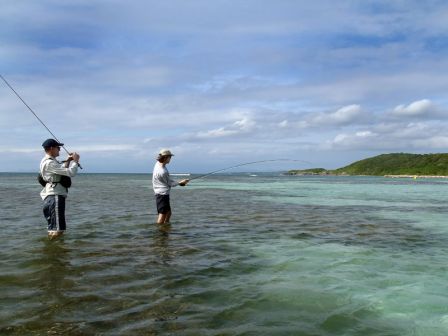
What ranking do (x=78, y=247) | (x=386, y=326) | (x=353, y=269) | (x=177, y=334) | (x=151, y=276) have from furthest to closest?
(x=78, y=247), (x=353, y=269), (x=151, y=276), (x=386, y=326), (x=177, y=334)

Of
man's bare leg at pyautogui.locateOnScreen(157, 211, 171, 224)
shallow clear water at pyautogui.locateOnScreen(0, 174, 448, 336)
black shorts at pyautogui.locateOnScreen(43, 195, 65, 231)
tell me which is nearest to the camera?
shallow clear water at pyautogui.locateOnScreen(0, 174, 448, 336)

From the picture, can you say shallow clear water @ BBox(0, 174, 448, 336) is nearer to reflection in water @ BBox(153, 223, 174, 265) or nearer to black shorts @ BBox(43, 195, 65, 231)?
reflection in water @ BBox(153, 223, 174, 265)

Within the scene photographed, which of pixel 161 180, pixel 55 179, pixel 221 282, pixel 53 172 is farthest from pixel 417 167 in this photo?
pixel 221 282

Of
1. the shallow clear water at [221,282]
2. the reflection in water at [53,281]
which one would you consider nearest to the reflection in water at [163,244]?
the shallow clear water at [221,282]

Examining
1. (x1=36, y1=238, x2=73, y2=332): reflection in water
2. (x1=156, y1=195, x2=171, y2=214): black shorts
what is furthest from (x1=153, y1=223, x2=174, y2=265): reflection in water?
(x1=36, y1=238, x2=73, y2=332): reflection in water

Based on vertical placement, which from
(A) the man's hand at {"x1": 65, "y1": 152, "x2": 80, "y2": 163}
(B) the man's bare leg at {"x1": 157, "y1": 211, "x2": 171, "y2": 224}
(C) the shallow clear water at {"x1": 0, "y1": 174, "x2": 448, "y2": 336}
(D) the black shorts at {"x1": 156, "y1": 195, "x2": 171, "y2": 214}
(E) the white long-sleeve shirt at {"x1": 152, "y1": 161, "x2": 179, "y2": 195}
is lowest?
(C) the shallow clear water at {"x1": 0, "y1": 174, "x2": 448, "y2": 336}

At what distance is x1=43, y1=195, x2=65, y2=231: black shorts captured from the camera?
10.0 metres

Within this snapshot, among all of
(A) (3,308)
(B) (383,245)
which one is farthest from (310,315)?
(B) (383,245)

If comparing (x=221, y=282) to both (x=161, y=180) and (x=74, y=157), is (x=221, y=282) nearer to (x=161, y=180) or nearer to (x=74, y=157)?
(x=74, y=157)

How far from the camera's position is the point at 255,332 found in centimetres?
511

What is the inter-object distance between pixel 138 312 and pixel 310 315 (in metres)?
2.41

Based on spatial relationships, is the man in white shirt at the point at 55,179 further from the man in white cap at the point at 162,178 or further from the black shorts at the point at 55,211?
the man in white cap at the point at 162,178

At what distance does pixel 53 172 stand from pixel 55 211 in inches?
40.8

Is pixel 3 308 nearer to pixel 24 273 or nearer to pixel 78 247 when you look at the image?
pixel 24 273
